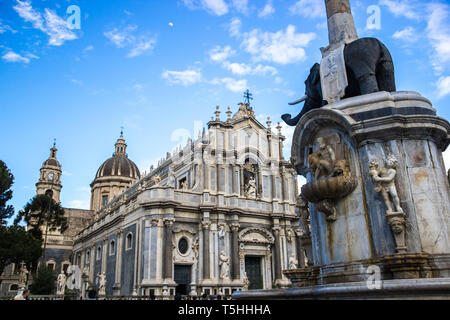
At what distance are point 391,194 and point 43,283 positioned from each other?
37.4 meters

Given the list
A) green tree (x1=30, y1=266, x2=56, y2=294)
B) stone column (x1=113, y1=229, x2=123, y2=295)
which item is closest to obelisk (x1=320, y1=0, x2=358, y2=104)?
stone column (x1=113, y1=229, x2=123, y2=295)

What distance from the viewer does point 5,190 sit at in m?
30.2

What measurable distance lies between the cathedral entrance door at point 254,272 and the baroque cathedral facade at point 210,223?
0.08 m

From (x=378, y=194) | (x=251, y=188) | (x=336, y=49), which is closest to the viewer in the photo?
(x=378, y=194)

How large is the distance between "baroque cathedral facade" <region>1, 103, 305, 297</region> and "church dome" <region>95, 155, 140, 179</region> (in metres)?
24.4

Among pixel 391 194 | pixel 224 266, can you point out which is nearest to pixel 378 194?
pixel 391 194

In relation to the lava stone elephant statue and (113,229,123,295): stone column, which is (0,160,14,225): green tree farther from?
the lava stone elephant statue

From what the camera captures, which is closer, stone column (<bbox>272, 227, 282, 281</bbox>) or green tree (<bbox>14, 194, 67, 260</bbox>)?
stone column (<bbox>272, 227, 282, 281</bbox>)

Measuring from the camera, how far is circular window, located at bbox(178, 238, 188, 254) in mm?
28209

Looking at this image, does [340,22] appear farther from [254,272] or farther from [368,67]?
[254,272]

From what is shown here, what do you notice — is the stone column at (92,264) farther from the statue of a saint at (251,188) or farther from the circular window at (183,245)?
the statue of a saint at (251,188)

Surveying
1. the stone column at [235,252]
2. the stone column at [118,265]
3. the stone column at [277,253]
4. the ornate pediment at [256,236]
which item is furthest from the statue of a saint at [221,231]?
the stone column at [118,265]

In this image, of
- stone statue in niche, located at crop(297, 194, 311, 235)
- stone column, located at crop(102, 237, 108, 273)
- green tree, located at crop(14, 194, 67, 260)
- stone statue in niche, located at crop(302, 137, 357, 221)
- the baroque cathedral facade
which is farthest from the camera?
green tree, located at crop(14, 194, 67, 260)
